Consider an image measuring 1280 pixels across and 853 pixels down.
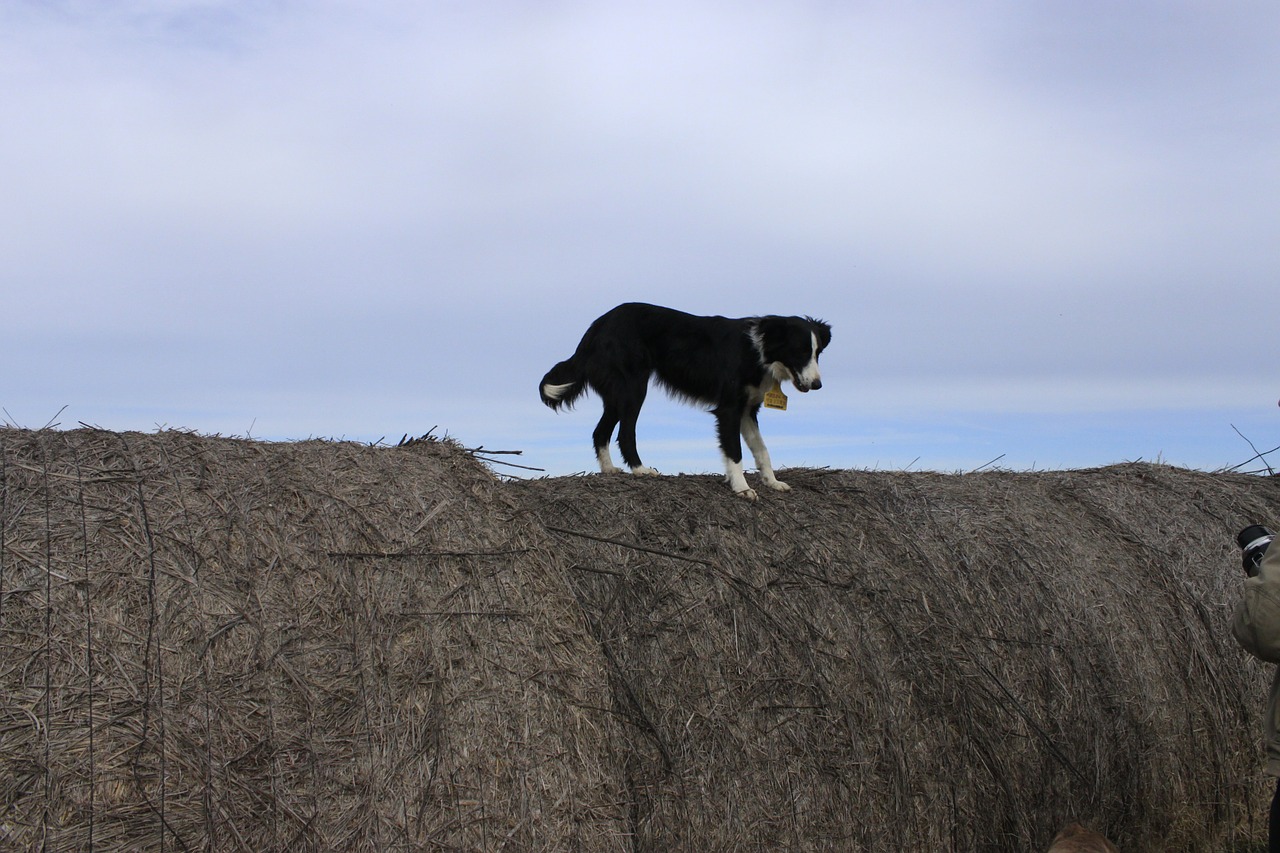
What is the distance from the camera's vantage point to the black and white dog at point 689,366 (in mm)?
6406

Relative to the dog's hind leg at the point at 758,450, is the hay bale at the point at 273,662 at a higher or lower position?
lower

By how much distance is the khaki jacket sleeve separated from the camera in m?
3.56

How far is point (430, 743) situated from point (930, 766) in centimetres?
235

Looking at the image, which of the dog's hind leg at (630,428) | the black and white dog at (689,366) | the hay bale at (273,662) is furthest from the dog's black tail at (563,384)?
the hay bale at (273,662)

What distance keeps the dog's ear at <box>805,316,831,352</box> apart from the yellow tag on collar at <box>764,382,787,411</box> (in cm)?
34

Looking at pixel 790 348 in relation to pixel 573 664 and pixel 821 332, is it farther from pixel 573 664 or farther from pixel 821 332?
pixel 573 664

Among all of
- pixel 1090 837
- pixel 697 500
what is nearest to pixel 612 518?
pixel 697 500

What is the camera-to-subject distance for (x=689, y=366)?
667 centimetres

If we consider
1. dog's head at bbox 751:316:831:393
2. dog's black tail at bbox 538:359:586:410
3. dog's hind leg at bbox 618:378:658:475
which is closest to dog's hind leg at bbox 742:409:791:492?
dog's head at bbox 751:316:831:393

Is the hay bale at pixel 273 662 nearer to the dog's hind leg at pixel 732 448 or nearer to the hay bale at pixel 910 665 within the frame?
the hay bale at pixel 910 665

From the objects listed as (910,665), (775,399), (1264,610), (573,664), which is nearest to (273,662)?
(573,664)

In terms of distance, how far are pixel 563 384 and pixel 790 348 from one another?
1363mm

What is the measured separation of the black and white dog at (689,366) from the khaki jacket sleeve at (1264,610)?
2905 mm

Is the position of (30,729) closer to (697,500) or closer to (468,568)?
(468,568)
